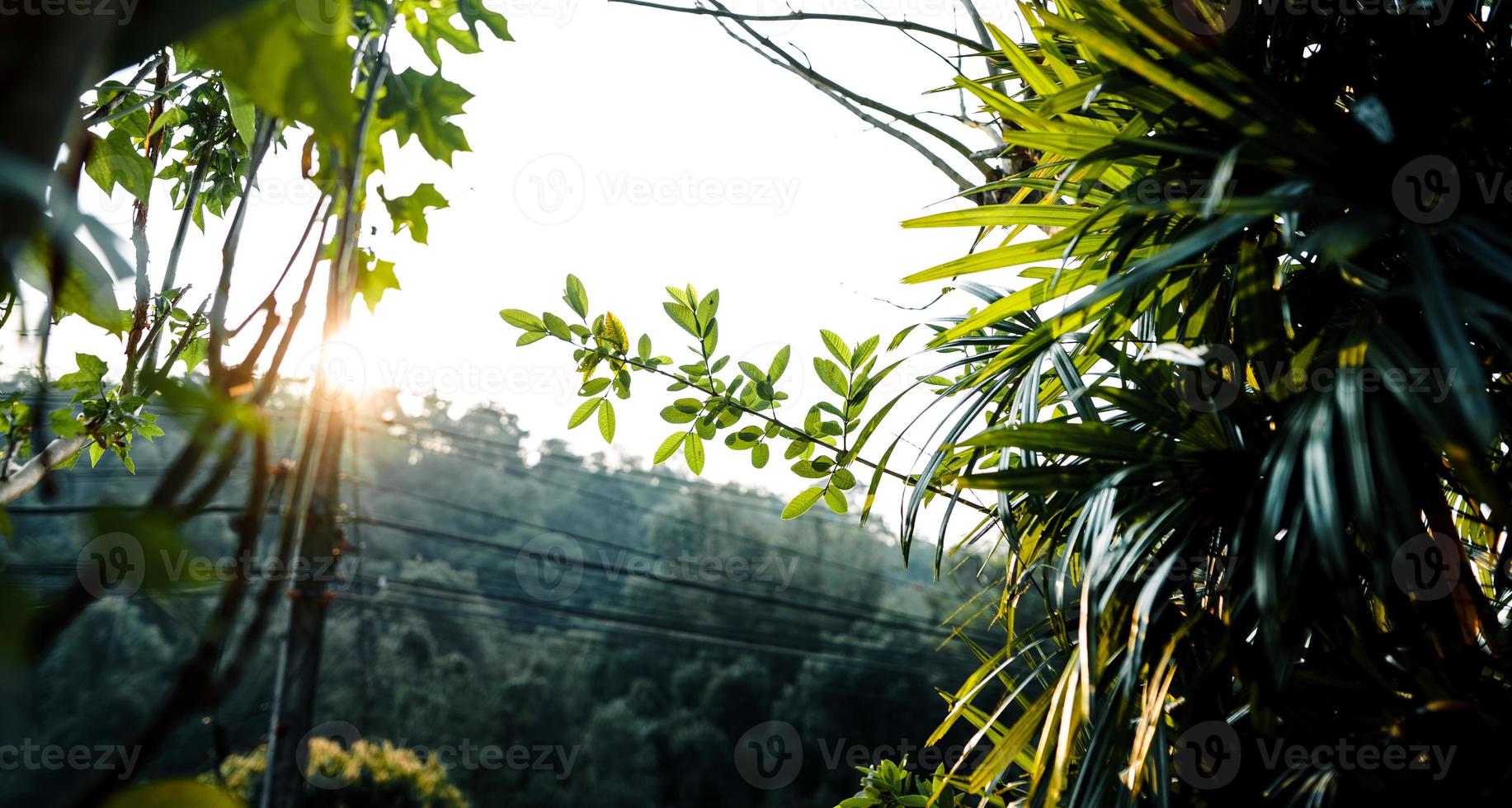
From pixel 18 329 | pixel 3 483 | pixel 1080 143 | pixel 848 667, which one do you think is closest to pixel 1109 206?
pixel 1080 143

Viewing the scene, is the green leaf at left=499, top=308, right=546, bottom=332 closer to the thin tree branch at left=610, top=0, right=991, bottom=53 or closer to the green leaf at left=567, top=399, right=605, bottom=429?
the green leaf at left=567, top=399, right=605, bottom=429

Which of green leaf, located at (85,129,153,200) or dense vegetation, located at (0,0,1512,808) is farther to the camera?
green leaf, located at (85,129,153,200)

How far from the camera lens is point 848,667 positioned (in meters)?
15.8

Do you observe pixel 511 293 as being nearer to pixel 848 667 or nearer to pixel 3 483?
pixel 3 483

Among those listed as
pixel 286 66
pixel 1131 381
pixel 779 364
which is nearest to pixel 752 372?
pixel 779 364

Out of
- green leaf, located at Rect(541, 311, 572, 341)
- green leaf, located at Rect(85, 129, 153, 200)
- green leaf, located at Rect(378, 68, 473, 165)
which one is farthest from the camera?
green leaf, located at Rect(541, 311, 572, 341)

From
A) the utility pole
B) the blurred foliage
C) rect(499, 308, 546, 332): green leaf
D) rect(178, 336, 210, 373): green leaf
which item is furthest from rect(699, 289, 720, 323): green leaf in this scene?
the blurred foliage

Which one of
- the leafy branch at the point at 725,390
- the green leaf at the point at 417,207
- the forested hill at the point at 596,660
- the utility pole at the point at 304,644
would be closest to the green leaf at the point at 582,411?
the leafy branch at the point at 725,390

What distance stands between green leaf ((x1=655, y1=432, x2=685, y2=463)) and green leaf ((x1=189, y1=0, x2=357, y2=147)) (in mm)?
928

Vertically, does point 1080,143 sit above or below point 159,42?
above

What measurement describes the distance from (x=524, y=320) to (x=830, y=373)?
1.39 feet

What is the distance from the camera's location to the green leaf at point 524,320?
3.78 ft

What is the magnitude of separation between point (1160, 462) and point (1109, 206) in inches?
9.9

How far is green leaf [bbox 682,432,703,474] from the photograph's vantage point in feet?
3.98
